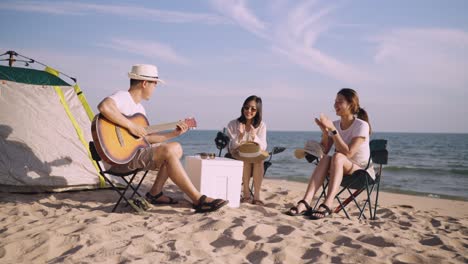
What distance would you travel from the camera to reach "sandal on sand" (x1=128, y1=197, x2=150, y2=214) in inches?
132

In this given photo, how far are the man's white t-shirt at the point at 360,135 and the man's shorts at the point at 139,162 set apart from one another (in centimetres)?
180

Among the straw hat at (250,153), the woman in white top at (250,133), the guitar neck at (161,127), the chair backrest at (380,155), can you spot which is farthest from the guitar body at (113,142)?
the chair backrest at (380,155)

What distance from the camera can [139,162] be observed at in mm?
3303

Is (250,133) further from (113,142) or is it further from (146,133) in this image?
(113,142)

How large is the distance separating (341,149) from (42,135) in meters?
3.05

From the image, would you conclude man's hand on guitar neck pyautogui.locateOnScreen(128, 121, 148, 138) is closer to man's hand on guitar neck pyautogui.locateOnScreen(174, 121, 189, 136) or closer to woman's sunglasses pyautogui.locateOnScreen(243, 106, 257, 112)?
man's hand on guitar neck pyautogui.locateOnScreen(174, 121, 189, 136)

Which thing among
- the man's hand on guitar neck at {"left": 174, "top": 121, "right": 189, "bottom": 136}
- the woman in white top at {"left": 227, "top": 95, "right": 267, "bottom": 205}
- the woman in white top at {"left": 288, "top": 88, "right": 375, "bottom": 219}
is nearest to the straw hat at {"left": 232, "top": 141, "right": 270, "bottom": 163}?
the woman in white top at {"left": 227, "top": 95, "right": 267, "bottom": 205}

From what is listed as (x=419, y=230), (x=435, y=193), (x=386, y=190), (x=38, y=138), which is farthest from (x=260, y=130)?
(x=435, y=193)

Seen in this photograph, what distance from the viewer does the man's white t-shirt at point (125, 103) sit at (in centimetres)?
335

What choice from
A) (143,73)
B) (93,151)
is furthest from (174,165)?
(143,73)

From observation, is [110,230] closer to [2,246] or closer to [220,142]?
[2,246]

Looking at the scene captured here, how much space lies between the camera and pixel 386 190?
732 cm

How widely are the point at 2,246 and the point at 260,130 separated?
264cm

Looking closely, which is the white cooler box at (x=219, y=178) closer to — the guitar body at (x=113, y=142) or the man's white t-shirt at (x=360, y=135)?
the guitar body at (x=113, y=142)
